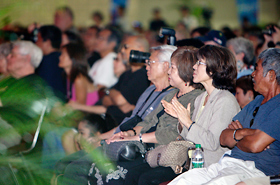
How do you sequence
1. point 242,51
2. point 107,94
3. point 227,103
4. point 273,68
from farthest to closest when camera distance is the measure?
point 107,94
point 242,51
point 227,103
point 273,68

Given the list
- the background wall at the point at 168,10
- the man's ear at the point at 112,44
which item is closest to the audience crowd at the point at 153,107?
the man's ear at the point at 112,44

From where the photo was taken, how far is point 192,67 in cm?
288

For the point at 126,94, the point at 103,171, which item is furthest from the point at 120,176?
the point at 126,94

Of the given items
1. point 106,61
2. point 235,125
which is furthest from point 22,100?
point 106,61

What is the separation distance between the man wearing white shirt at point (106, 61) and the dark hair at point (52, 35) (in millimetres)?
738

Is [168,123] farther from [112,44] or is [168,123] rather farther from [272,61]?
[112,44]

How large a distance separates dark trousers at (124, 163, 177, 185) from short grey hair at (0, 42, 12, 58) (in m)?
2.35

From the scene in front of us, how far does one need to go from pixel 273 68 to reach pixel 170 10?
10607 millimetres

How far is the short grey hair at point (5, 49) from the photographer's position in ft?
13.3

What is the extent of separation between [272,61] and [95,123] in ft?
7.06

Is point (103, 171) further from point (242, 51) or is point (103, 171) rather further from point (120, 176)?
point (242, 51)

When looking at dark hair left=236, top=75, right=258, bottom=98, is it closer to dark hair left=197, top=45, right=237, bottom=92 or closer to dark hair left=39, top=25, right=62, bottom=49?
dark hair left=197, top=45, right=237, bottom=92

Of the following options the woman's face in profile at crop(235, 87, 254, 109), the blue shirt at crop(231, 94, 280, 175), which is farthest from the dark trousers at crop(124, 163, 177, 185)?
the woman's face in profile at crop(235, 87, 254, 109)

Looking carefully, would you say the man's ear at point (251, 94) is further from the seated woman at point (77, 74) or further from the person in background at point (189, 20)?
the person in background at point (189, 20)
